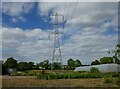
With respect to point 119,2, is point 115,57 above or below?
below

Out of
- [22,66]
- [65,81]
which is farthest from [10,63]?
[65,81]

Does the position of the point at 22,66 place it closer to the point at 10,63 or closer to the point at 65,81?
the point at 10,63

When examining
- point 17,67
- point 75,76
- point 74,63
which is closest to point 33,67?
point 17,67

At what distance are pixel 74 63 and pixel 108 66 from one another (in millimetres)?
28227

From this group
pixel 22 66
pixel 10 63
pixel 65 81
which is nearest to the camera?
pixel 65 81

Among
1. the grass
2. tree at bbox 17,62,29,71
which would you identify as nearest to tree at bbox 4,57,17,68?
tree at bbox 17,62,29,71

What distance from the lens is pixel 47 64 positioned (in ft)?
191

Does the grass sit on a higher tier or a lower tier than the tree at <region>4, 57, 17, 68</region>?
lower

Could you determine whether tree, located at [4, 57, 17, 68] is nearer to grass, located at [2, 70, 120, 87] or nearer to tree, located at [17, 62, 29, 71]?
tree, located at [17, 62, 29, 71]

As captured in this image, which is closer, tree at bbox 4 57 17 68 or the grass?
the grass

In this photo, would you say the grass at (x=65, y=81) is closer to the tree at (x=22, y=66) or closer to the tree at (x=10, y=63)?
the tree at (x=22, y=66)

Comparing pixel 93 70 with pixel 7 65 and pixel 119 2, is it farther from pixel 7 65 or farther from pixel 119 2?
pixel 119 2

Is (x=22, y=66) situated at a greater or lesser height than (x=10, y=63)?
lesser

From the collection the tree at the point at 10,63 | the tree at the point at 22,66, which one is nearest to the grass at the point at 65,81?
the tree at the point at 22,66
